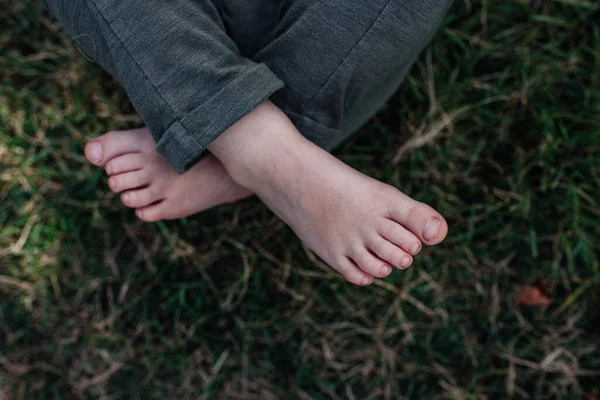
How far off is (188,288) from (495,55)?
90 cm

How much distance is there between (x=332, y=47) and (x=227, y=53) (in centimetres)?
18

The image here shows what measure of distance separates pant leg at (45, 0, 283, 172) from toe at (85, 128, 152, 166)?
205 mm

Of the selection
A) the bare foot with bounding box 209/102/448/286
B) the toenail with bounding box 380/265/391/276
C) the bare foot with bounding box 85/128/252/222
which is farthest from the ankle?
the toenail with bounding box 380/265/391/276

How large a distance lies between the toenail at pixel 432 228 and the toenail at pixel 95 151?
0.66 m

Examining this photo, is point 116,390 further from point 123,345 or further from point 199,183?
point 199,183

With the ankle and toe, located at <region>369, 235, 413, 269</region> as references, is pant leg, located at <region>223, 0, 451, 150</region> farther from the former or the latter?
toe, located at <region>369, 235, 413, 269</region>

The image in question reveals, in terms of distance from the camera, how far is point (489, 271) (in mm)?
1327

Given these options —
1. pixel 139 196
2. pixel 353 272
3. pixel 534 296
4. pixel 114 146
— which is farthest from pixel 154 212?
pixel 534 296

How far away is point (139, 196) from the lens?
1123mm

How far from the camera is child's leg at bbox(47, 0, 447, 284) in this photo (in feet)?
3.07

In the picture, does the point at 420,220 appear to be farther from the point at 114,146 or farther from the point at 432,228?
the point at 114,146

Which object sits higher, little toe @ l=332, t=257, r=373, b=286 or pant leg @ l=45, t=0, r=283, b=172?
pant leg @ l=45, t=0, r=283, b=172

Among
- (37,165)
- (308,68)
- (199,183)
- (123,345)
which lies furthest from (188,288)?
(308,68)

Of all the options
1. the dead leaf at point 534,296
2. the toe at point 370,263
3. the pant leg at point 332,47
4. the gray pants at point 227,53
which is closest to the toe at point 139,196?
the gray pants at point 227,53
